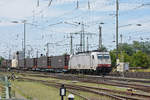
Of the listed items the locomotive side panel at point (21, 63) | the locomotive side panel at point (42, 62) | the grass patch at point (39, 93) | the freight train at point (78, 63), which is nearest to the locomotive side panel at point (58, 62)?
the freight train at point (78, 63)

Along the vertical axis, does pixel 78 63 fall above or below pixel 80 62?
below

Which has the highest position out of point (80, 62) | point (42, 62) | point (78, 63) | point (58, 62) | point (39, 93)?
point (42, 62)

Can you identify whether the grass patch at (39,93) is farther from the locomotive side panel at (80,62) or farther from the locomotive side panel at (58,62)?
the locomotive side panel at (58,62)

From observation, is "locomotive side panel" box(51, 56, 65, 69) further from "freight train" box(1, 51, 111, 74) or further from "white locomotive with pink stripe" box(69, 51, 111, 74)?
"white locomotive with pink stripe" box(69, 51, 111, 74)

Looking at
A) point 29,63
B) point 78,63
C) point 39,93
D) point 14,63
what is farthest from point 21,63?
point 39,93

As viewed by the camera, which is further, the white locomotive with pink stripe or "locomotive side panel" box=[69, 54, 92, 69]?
"locomotive side panel" box=[69, 54, 92, 69]

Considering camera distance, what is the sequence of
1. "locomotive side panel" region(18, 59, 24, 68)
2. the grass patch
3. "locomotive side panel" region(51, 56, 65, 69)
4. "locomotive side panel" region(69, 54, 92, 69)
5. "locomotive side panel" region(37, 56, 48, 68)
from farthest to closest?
"locomotive side panel" region(18, 59, 24, 68), "locomotive side panel" region(37, 56, 48, 68), "locomotive side panel" region(51, 56, 65, 69), "locomotive side panel" region(69, 54, 92, 69), the grass patch

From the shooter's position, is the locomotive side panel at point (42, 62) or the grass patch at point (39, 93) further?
the locomotive side panel at point (42, 62)

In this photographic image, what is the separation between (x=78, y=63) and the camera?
42.8 metres

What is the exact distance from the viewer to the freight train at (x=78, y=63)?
126ft

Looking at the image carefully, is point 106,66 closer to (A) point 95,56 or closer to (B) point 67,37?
(A) point 95,56

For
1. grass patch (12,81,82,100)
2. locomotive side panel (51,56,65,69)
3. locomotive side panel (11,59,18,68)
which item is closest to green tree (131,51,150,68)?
locomotive side panel (51,56,65,69)

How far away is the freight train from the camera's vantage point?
3850 centimetres

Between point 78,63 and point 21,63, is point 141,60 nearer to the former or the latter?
point 78,63
